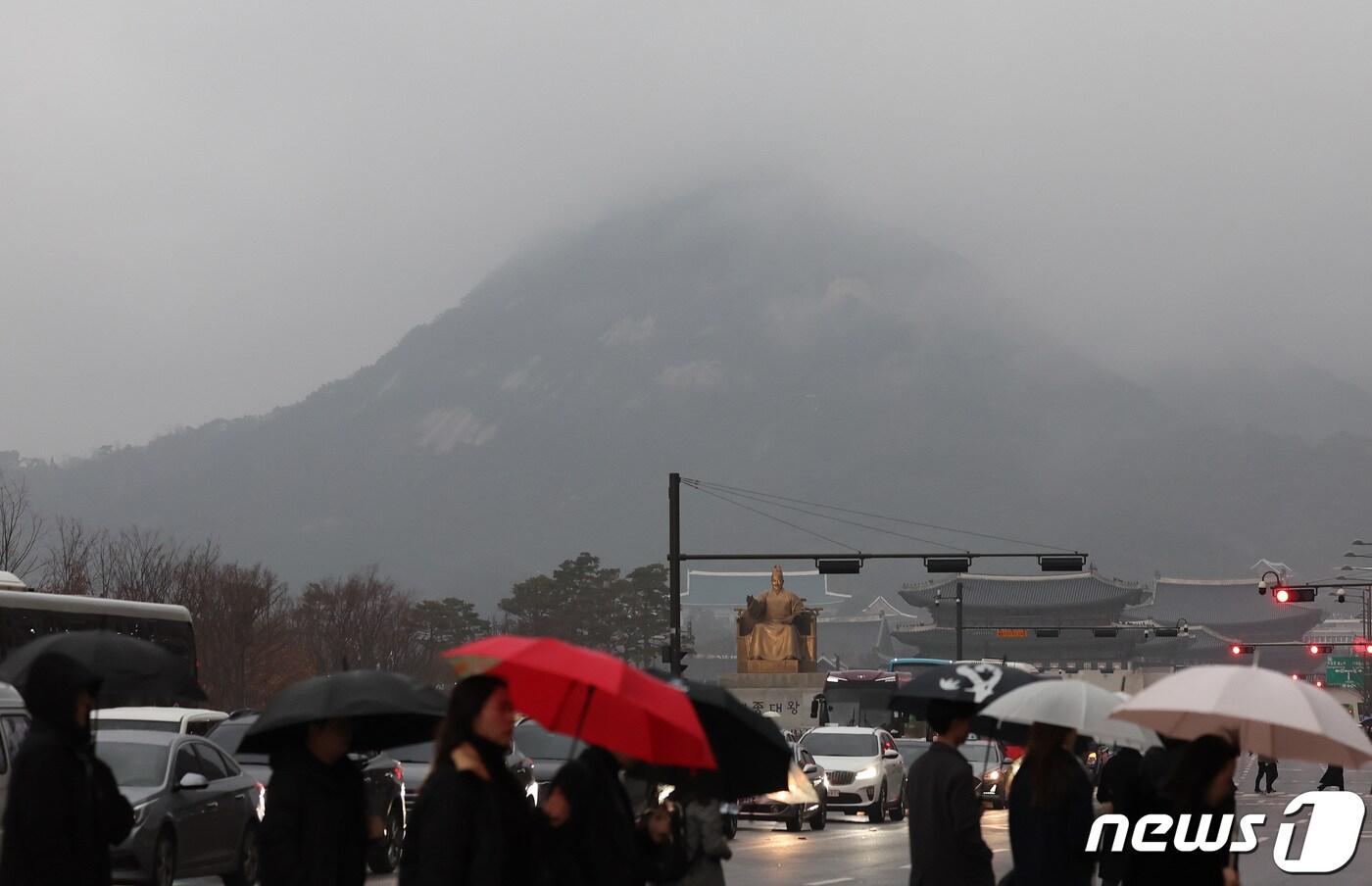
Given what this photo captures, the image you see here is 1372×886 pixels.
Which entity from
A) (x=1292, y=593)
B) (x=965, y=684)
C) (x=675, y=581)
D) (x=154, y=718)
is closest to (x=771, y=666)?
(x=1292, y=593)

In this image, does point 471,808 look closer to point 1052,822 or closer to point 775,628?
point 1052,822

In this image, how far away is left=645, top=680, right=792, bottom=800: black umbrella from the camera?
8.76m

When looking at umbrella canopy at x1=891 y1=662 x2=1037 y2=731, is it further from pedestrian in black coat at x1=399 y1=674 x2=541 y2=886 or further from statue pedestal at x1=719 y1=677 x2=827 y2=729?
statue pedestal at x1=719 y1=677 x2=827 y2=729

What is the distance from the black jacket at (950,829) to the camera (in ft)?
30.5

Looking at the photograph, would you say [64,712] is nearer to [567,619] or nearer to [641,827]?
[641,827]

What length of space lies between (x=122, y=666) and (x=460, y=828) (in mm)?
3111

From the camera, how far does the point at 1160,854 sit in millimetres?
8055

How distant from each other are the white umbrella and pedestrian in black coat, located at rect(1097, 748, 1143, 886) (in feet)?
1.00

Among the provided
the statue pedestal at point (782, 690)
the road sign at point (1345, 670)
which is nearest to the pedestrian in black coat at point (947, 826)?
the statue pedestal at point (782, 690)

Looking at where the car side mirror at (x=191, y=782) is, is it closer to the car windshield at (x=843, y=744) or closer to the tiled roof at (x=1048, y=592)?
the car windshield at (x=843, y=744)

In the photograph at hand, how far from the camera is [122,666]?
31.4ft

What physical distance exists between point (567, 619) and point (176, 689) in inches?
3836

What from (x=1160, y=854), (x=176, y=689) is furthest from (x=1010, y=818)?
(x=176, y=689)

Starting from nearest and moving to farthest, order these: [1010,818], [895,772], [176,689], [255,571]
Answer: [1010,818], [176,689], [895,772], [255,571]
